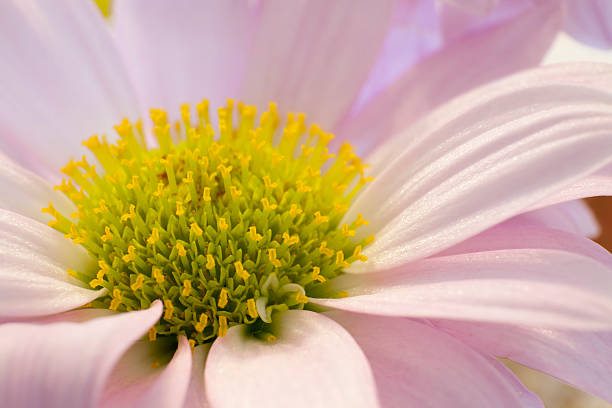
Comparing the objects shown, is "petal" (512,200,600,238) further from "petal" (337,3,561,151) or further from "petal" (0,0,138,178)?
"petal" (0,0,138,178)

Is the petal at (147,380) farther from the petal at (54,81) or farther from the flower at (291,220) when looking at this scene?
the petal at (54,81)

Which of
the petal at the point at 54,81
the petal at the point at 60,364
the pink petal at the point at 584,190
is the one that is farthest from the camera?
the petal at the point at 54,81

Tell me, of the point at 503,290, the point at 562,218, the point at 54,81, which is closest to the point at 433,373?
the point at 503,290

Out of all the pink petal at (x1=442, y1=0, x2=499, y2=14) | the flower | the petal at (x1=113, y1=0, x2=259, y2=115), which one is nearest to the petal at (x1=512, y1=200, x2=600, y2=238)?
the flower

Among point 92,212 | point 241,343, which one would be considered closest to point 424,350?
point 241,343

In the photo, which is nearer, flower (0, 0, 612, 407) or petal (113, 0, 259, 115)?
flower (0, 0, 612, 407)

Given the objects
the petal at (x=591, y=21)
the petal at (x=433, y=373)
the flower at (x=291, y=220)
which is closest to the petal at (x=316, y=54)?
the flower at (x=291, y=220)

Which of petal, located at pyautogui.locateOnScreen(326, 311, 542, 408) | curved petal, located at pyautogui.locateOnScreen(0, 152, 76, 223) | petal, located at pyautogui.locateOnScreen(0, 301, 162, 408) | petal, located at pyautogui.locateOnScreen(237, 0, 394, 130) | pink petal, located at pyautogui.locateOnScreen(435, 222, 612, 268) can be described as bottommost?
petal, located at pyautogui.locateOnScreen(326, 311, 542, 408)

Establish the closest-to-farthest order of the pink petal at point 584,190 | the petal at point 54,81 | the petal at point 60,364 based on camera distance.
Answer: the petal at point 60,364 < the pink petal at point 584,190 < the petal at point 54,81
